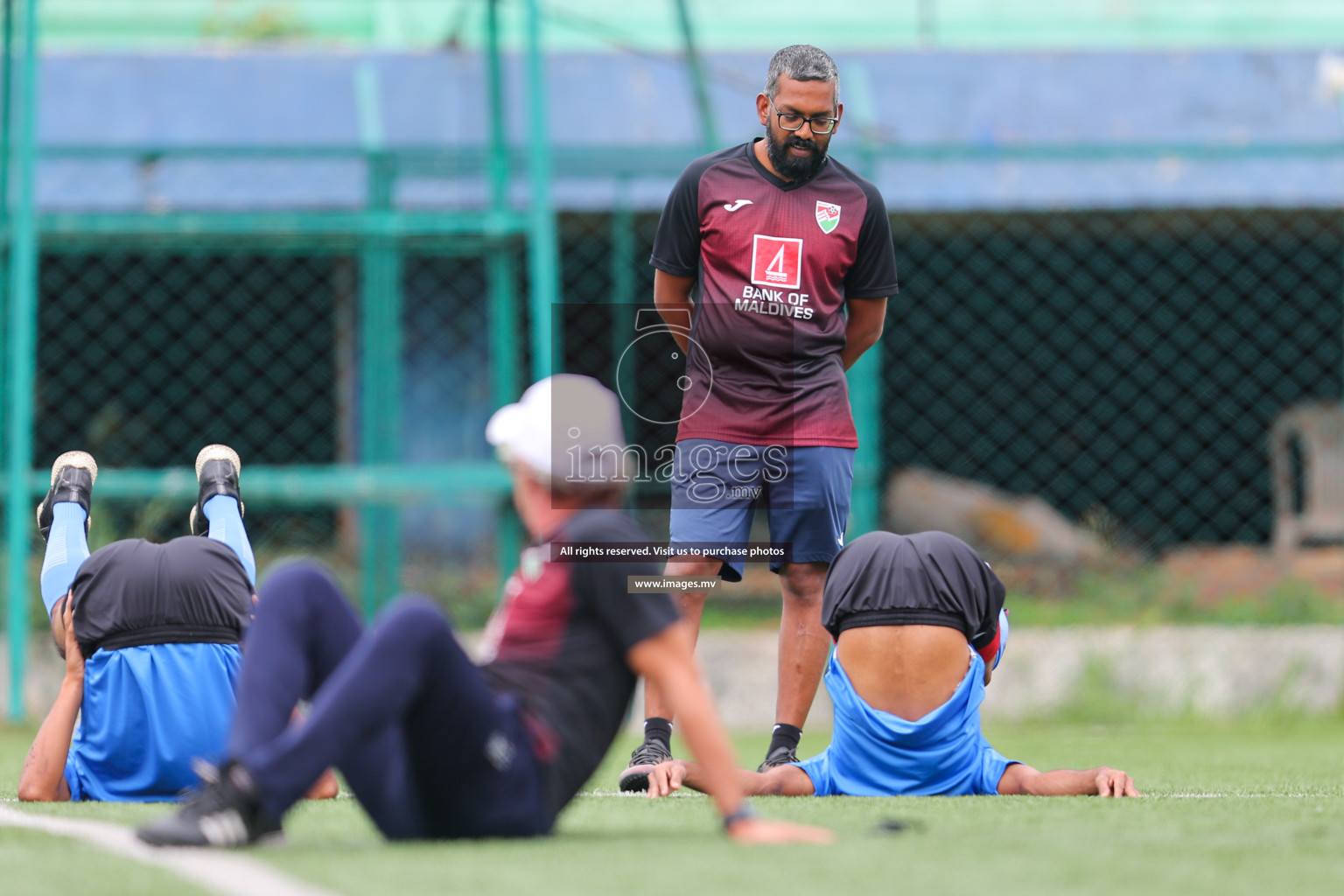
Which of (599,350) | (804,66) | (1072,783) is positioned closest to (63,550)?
(804,66)

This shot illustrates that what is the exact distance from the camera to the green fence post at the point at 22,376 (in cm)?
743

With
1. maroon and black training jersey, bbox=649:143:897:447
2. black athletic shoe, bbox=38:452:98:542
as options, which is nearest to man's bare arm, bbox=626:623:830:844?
maroon and black training jersey, bbox=649:143:897:447

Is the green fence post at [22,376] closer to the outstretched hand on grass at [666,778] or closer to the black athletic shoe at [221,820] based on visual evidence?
the outstretched hand on grass at [666,778]

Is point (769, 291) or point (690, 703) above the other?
point (769, 291)

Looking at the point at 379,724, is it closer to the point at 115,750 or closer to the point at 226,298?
the point at 115,750

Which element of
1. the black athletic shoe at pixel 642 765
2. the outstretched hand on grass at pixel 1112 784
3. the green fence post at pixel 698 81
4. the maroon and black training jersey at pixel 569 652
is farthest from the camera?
the green fence post at pixel 698 81

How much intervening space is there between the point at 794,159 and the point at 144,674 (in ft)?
7.76

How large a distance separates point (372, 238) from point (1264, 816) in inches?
222

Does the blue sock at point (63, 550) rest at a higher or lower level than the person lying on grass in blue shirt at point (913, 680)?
higher

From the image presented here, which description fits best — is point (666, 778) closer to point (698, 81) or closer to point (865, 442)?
point (865, 442)

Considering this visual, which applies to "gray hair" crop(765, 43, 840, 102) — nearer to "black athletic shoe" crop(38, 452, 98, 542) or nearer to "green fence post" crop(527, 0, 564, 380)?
"black athletic shoe" crop(38, 452, 98, 542)

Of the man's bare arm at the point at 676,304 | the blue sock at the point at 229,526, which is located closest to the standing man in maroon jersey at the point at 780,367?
the man's bare arm at the point at 676,304

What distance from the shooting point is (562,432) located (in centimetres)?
309

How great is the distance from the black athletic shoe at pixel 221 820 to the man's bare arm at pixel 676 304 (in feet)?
8.50
